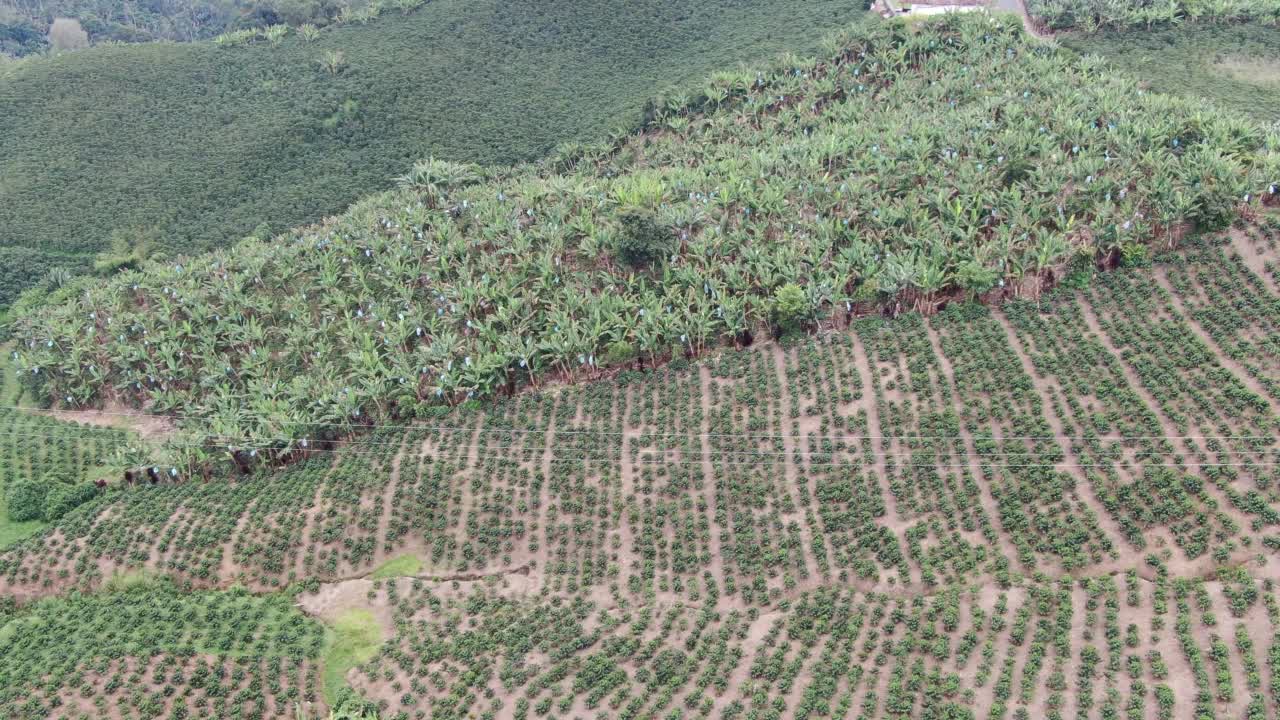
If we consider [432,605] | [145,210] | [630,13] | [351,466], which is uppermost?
[630,13]

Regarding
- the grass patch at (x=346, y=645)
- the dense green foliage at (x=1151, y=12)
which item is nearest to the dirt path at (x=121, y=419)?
the grass patch at (x=346, y=645)

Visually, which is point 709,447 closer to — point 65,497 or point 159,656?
point 159,656

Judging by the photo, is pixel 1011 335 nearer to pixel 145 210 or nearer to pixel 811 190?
pixel 811 190

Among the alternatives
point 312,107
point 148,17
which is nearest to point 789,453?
point 312,107

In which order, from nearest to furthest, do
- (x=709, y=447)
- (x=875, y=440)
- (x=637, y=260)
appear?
(x=875, y=440) < (x=709, y=447) < (x=637, y=260)

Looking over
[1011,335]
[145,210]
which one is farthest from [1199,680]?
[145,210]

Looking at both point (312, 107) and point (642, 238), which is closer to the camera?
point (642, 238)

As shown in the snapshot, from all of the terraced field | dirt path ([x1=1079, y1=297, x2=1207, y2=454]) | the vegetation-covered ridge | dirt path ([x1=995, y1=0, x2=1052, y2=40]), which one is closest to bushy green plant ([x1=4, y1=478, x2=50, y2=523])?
the terraced field
